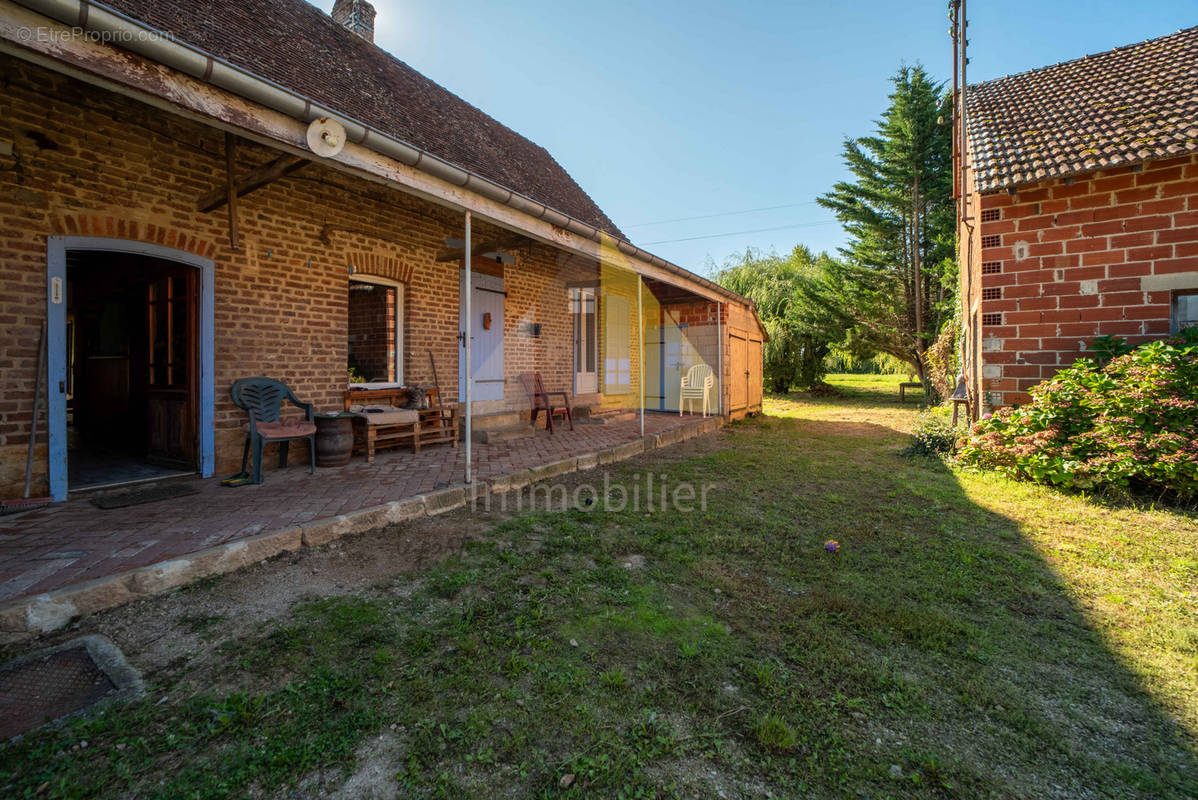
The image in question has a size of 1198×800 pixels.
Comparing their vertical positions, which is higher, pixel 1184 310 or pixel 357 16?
pixel 357 16

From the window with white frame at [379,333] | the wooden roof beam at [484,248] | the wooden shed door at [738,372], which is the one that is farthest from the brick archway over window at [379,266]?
the wooden shed door at [738,372]

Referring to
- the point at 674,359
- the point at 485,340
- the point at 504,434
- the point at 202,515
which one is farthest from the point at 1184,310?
the point at 202,515

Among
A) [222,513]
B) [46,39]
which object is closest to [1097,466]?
[222,513]

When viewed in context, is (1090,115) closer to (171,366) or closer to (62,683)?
(62,683)

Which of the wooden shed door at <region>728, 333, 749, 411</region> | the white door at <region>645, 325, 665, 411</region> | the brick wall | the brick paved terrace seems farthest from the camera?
the white door at <region>645, 325, 665, 411</region>

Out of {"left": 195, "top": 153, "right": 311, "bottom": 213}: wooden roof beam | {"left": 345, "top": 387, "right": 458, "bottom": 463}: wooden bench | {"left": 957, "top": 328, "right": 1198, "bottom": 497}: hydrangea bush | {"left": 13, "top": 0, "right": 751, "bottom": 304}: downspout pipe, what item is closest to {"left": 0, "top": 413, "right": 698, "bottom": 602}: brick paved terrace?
{"left": 345, "top": 387, "right": 458, "bottom": 463}: wooden bench

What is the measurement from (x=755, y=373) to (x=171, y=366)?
1157cm

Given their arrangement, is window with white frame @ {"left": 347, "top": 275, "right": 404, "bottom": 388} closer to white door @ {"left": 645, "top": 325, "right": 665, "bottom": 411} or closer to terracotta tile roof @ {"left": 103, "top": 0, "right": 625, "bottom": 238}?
terracotta tile roof @ {"left": 103, "top": 0, "right": 625, "bottom": 238}

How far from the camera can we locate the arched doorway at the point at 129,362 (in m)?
4.04

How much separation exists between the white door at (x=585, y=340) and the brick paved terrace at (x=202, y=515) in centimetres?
398

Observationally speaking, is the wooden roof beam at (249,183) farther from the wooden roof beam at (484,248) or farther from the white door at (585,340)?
the white door at (585,340)

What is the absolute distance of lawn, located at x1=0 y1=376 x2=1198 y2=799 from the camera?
1.60m

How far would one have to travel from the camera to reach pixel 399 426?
6125mm

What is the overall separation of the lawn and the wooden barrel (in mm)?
2116
